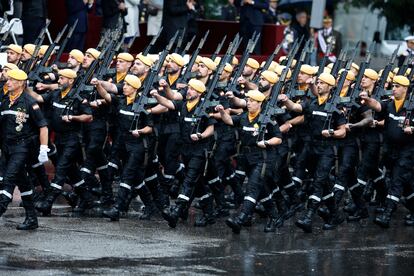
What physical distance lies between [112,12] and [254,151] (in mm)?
7889

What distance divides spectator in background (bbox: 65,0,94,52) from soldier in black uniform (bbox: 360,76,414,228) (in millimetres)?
6555

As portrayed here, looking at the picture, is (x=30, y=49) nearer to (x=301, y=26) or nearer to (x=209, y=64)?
(x=209, y=64)

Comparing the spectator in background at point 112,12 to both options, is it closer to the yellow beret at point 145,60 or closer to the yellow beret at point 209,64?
the yellow beret at point 209,64

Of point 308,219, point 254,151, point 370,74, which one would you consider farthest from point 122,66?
point 308,219

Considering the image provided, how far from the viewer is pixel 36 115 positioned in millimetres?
17547

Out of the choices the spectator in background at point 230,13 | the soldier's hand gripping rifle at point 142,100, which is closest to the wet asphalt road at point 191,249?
the soldier's hand gripping rifle at point 142,100

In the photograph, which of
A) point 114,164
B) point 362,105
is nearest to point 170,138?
point 114,164

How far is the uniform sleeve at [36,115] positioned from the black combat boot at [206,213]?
2.49m

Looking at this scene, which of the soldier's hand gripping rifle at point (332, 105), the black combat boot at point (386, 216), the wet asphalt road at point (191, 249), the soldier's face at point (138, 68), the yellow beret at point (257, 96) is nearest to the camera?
the wet asphalt road at point (191, 249)

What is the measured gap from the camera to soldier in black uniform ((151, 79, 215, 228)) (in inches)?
730

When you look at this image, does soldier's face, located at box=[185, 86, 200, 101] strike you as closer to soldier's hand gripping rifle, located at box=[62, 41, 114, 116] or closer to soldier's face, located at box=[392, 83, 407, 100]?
soldier's hand gripping rifle, located at box=[62, 41, 114, 116]

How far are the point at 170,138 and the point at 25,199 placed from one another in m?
2.78

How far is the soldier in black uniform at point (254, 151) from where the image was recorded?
59.7 feet

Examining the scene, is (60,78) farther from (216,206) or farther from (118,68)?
(216,206)
